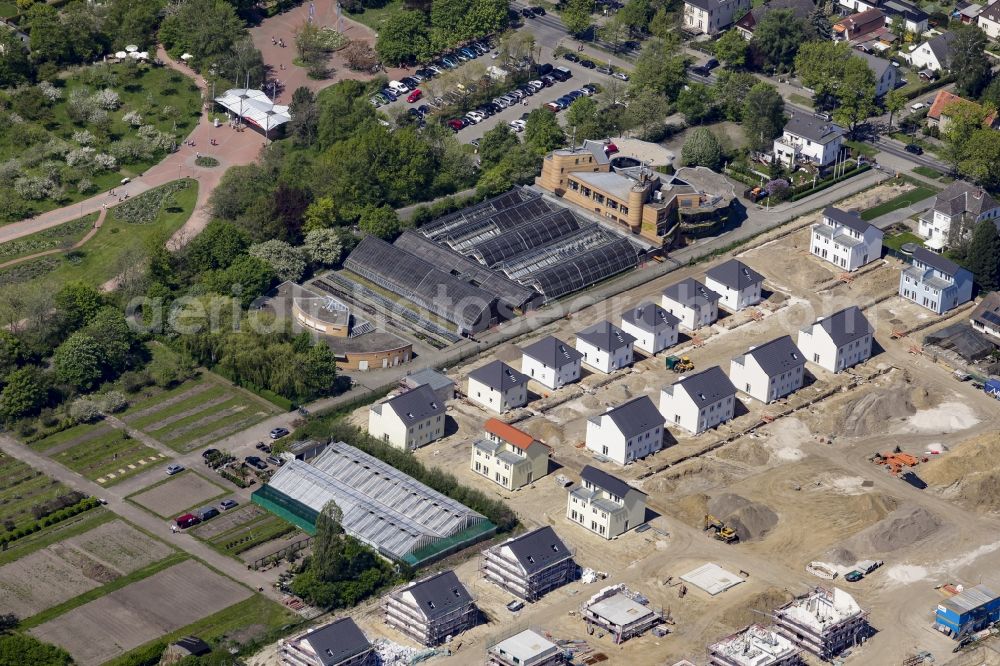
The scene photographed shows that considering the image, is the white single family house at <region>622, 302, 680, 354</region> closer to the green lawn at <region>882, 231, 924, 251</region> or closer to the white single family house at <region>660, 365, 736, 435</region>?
the white single family house at <region>660, 365, 736, 435</region>

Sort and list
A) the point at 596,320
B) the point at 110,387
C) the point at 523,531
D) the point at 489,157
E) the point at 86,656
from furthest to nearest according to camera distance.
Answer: the point at 489,157
the point at 596,320
the point at 110,387
the point at 523,531
the point at 86,656

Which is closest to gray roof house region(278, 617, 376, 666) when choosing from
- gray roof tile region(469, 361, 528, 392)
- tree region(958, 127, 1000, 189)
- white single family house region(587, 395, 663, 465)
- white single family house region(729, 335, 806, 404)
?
white single family house region(587, 395, 663, 465)

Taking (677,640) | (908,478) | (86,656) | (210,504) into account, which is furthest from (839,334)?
(86,656)

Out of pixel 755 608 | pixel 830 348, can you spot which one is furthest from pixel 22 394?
pixel 830 348

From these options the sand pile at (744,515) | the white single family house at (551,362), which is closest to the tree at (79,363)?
the white single family house at (551,362)

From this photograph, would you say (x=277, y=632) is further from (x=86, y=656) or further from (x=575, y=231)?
(x=575, y=231)

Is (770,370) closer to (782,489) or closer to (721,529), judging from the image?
(782,489)

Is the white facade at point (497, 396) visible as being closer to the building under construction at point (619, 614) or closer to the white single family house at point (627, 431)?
the white single family house at point (627, 431)
